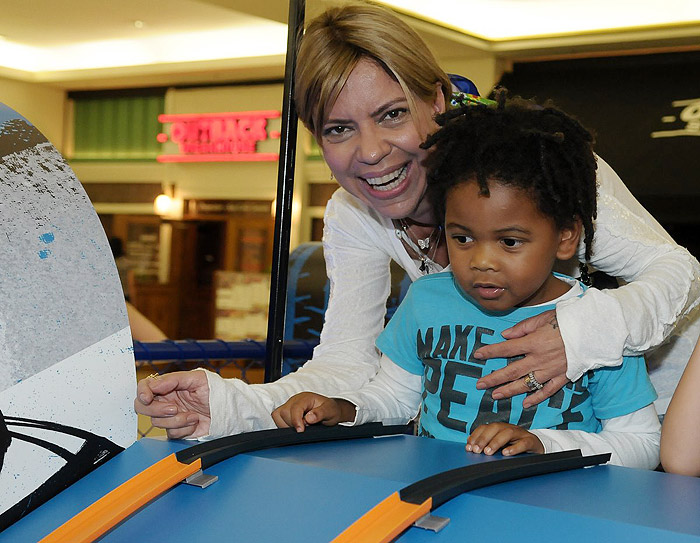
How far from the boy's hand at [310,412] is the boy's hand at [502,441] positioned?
0.67 feet

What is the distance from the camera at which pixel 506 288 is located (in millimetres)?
1023

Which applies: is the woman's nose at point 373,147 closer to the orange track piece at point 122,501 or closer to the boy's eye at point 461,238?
the boy's eye at point 461,238

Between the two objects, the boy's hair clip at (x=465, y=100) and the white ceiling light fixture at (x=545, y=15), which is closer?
the boy's hair clip at (x=465, y=100)

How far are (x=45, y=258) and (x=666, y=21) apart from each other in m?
6.58

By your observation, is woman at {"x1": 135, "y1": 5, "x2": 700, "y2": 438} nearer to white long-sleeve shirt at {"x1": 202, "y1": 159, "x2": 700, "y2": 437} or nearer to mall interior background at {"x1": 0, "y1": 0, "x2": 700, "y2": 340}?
white long-sleeve shirt at {"x1": 202, "y1": 159, "x2": 700, "y2": 437}

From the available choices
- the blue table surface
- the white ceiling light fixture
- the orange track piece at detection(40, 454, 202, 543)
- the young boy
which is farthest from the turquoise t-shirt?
the white ceiling light fixture

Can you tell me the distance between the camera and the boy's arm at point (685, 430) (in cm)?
93

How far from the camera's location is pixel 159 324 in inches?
407

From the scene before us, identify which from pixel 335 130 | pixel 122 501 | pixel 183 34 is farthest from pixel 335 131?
pixel 183 34

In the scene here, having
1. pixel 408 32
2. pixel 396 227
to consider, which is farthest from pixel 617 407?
pixel 408 32

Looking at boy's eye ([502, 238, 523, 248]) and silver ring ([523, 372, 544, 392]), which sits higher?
boy's eye ([502, 238, 523, 248])

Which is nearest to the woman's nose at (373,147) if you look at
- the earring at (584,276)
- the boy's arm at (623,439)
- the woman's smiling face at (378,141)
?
the woman's smiling face at (378,141)

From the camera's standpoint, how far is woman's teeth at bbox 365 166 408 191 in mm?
1311

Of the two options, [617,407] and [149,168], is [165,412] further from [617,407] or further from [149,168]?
[149,168]
